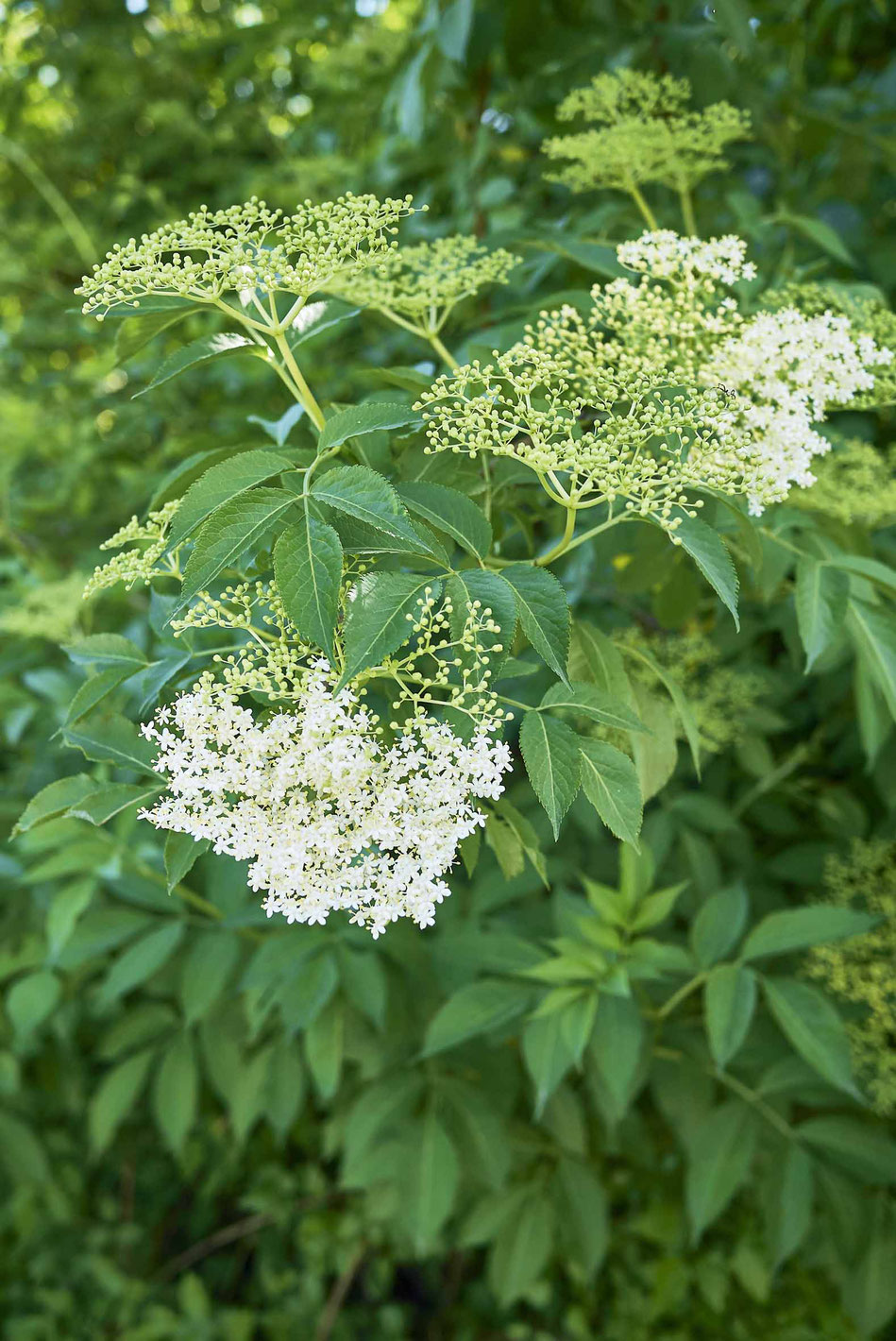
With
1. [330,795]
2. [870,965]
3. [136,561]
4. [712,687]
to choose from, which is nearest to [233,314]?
[136,561]

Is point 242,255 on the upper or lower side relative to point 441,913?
upper

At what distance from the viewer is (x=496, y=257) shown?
1417mm

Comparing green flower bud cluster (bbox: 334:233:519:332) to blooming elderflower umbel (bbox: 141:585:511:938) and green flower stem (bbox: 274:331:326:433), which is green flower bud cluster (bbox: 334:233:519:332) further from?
blooming elderflower umbel (bbox: 141:585:511:938)

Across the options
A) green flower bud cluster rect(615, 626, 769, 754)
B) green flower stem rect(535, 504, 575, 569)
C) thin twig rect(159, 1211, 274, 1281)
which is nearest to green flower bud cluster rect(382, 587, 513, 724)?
green flower stem rect(535, 504, 575, 569)

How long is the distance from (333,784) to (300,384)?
0.46 meters

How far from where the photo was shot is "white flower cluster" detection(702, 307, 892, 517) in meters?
1.16

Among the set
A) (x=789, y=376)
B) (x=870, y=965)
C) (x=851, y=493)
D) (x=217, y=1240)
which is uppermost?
(x=789, y=376)

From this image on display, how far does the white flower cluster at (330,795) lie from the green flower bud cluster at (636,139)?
3.78ft

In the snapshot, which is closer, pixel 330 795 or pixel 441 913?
pixel 330 795

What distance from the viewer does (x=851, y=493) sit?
157cm

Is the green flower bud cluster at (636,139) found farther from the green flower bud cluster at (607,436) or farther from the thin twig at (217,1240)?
the thin twig at (217,1240)

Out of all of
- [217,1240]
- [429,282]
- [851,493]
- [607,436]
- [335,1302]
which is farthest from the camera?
[217,1240]

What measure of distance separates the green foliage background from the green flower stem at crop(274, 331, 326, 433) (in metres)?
0.17

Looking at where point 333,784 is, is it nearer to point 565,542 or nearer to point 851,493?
point 565,542
